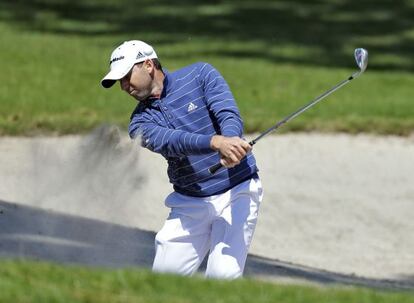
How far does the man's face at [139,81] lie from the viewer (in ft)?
24.9

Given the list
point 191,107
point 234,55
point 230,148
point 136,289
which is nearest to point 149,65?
point 191,107

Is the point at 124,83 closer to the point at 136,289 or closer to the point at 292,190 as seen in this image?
the point at 136,289

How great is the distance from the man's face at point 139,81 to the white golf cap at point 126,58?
0.05m

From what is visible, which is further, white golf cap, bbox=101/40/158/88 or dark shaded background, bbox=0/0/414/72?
dark shaded background, bbox=0/0/414/72

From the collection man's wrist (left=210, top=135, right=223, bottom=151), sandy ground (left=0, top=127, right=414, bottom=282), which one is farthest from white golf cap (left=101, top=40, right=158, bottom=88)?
sandy ground (left=0, top=127, right=414, bottom=282)

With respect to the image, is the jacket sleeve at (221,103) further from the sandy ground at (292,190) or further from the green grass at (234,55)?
the green grass at (234,55)

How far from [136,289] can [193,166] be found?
1.82 m

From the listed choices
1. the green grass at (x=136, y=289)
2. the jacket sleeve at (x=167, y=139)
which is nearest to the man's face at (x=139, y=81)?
the jacket sleeve at (x=167, y=139)

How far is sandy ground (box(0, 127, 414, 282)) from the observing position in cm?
1123

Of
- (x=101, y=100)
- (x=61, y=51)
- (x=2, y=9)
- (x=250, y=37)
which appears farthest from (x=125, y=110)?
(x=2, y=9)

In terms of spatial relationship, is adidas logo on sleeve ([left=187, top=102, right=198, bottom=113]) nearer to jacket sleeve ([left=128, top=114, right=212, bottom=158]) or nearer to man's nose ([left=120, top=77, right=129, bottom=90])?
jacket sleeve ([left=128, top=114, right=212, bottom=158])

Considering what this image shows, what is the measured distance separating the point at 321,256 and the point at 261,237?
71 centimetres

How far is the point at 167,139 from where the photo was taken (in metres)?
7.42

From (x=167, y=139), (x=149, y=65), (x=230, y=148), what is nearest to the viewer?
(x=230, y=148)
